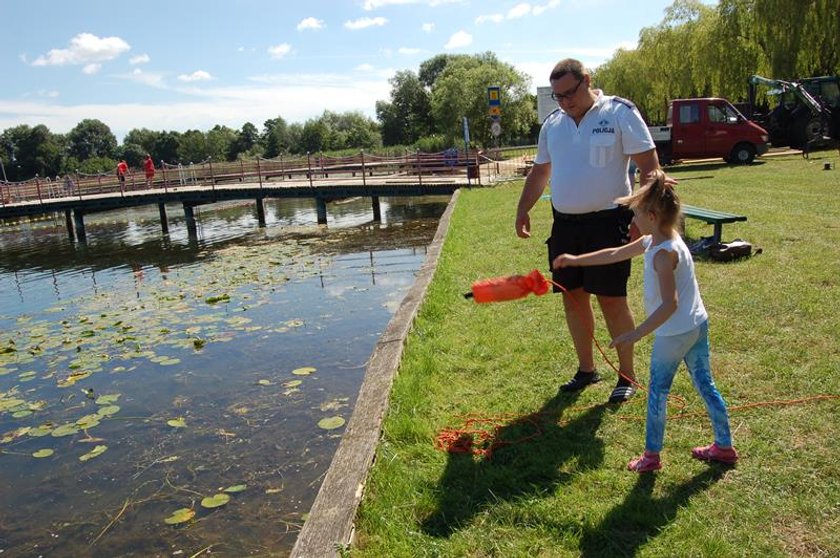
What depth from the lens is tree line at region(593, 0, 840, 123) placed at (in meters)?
24.6

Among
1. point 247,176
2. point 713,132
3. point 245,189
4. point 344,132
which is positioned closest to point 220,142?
point 344,132

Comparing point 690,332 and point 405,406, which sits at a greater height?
point 690,332

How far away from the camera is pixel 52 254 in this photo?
21.9 meters

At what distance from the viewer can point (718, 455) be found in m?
3.08

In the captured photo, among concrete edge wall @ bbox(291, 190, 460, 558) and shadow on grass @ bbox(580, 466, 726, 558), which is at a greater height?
concrete edge wall @ bbox(291, 190, 460, 558)

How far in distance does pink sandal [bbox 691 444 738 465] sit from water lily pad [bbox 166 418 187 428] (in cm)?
444

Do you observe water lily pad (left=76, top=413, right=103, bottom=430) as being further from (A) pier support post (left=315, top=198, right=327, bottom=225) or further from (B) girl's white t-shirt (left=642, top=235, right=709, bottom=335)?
(A) pier support post (left=315, top=198, right=327, bottom=225)

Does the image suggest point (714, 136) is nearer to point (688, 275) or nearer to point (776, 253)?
point (776, 253)

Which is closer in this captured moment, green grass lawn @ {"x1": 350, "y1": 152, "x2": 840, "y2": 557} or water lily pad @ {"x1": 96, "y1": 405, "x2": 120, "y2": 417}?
green grass lawn @ {"x1": 350, "y1": 152, "x2": 840, "y2": 557}

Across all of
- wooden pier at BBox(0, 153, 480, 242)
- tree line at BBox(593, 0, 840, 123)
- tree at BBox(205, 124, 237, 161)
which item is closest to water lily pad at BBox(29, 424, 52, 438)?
wooden pier at BBox(0, 153, 480, 242)

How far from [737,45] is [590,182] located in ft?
95.1

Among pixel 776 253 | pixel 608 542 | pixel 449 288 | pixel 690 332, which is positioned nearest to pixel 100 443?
pixel 449 288

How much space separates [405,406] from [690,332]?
1.94 meters

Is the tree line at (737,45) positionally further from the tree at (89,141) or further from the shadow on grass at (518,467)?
the tree at (89,141)
